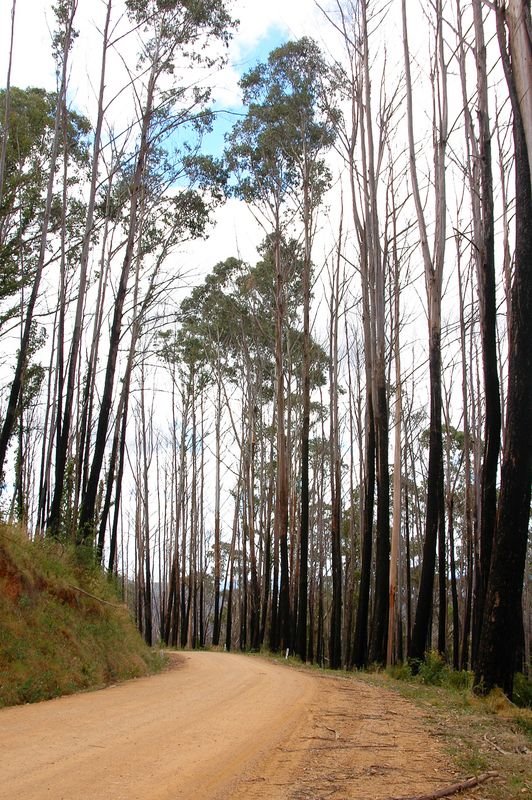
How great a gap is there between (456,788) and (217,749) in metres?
1.67

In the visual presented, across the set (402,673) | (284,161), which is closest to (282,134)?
(284,161)

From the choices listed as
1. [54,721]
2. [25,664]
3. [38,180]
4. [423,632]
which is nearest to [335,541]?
[423,632]

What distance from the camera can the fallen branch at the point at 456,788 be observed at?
390 cm

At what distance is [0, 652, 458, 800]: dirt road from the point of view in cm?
397

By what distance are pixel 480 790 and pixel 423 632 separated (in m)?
9.85

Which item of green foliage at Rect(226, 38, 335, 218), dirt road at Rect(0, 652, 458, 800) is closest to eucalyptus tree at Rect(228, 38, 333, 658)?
green foliage at Rect(226, 38, 335, 218)

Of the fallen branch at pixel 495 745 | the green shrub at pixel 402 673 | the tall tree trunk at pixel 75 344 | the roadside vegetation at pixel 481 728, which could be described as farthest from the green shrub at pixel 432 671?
the tall tree trunk at pixel 75 344

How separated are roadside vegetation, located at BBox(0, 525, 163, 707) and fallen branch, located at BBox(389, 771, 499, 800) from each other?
4910 mm

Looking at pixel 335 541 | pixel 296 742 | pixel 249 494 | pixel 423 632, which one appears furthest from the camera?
pixel 249 494

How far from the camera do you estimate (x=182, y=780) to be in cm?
410

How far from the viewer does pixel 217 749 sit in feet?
16.5

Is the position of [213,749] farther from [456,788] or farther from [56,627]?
[56,627]

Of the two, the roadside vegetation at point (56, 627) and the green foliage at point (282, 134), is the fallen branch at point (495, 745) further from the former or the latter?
the green foliage at point (282, 134)

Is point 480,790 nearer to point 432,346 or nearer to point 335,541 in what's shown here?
point 432,346
